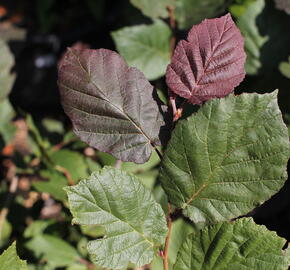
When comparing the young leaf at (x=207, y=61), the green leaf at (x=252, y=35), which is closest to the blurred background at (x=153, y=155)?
the green leaf at (x=252, y=35)

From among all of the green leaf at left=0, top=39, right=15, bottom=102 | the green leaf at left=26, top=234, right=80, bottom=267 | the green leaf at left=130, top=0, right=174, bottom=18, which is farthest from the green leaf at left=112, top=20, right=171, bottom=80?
the green leaf at left=26, top=234, right=80, bottom=267

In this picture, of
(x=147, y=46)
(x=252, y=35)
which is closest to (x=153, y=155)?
(x=147, y=46)

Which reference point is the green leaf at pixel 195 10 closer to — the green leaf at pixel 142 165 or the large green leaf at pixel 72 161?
the green leaf at pixel 142 165

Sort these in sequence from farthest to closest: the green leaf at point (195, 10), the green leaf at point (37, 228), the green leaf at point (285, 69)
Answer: the green leaf at point (37, 228) < the green leaf at point (195, 10) < the green leaf at point (285, 69)

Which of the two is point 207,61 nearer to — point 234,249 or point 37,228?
point 234,249

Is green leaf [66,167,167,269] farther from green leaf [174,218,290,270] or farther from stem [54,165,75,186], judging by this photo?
stem [54,165,75,186]

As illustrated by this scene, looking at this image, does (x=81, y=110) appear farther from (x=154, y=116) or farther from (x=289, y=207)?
(x=289, y=207)
